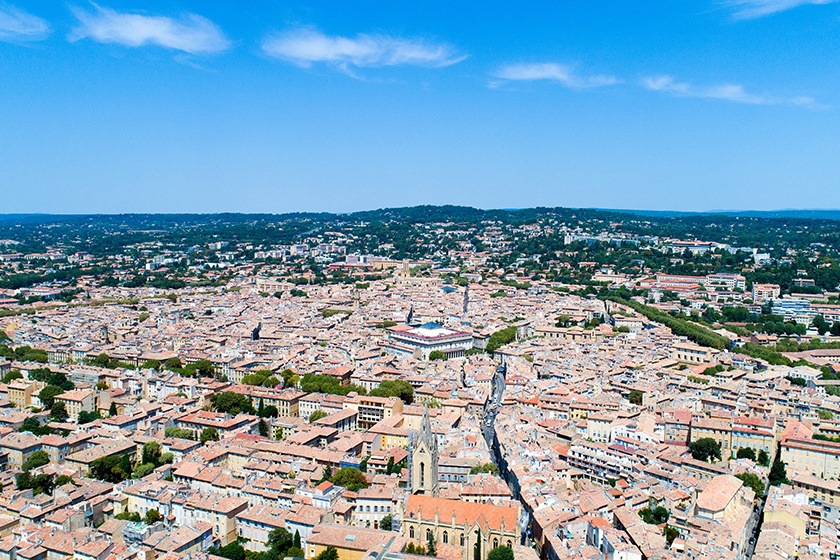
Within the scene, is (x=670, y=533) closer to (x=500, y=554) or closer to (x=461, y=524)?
(x=500, y=554)

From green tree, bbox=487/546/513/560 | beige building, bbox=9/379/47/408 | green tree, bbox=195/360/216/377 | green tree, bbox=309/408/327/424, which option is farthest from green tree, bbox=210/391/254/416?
green tree, bbox=487/546/513/560

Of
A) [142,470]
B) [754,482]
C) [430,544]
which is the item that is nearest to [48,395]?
[142,470]

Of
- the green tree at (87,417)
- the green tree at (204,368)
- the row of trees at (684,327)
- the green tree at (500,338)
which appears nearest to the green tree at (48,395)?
the green tree at (87,417)

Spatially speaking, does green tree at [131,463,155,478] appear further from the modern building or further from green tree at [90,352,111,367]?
the modern building

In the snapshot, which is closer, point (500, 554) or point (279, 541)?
point (500, 554)

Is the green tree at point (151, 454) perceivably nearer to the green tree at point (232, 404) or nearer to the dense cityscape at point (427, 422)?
the dense cityscape at point (427, 422)

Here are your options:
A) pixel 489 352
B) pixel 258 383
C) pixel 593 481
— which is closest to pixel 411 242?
pixel 489 352

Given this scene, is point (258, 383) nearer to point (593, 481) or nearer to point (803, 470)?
point (593, 481)
